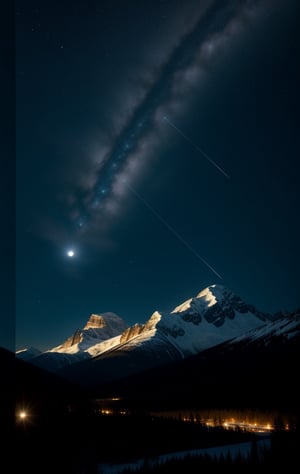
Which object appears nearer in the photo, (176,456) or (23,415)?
(176,456)

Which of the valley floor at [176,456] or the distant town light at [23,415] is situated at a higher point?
the distant town light at [23,415]

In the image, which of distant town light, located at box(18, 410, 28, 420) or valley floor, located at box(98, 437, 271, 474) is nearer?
valley floor, located at box(98, 437, 271, 474)

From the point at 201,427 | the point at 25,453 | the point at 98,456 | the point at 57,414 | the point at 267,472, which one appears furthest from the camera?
the point at 201,427

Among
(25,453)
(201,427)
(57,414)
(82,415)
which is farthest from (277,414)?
(25,453)

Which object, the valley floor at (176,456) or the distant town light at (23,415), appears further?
Result: the distant town light at (23,415)

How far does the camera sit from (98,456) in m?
94.7

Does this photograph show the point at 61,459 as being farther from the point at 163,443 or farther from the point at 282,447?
the point at 282,447

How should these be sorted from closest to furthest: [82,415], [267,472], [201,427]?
1. [267,472]
2. [82,415]
3. [201,427]

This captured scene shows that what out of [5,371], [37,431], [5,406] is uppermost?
[5,371]

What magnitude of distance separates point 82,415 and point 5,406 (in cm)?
5344

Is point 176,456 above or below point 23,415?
below

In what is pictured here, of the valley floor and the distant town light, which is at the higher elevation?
the distant town light

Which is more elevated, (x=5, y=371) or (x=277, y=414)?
(x=5, y=371)

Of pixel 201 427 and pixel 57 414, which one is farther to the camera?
pixel 201 427
